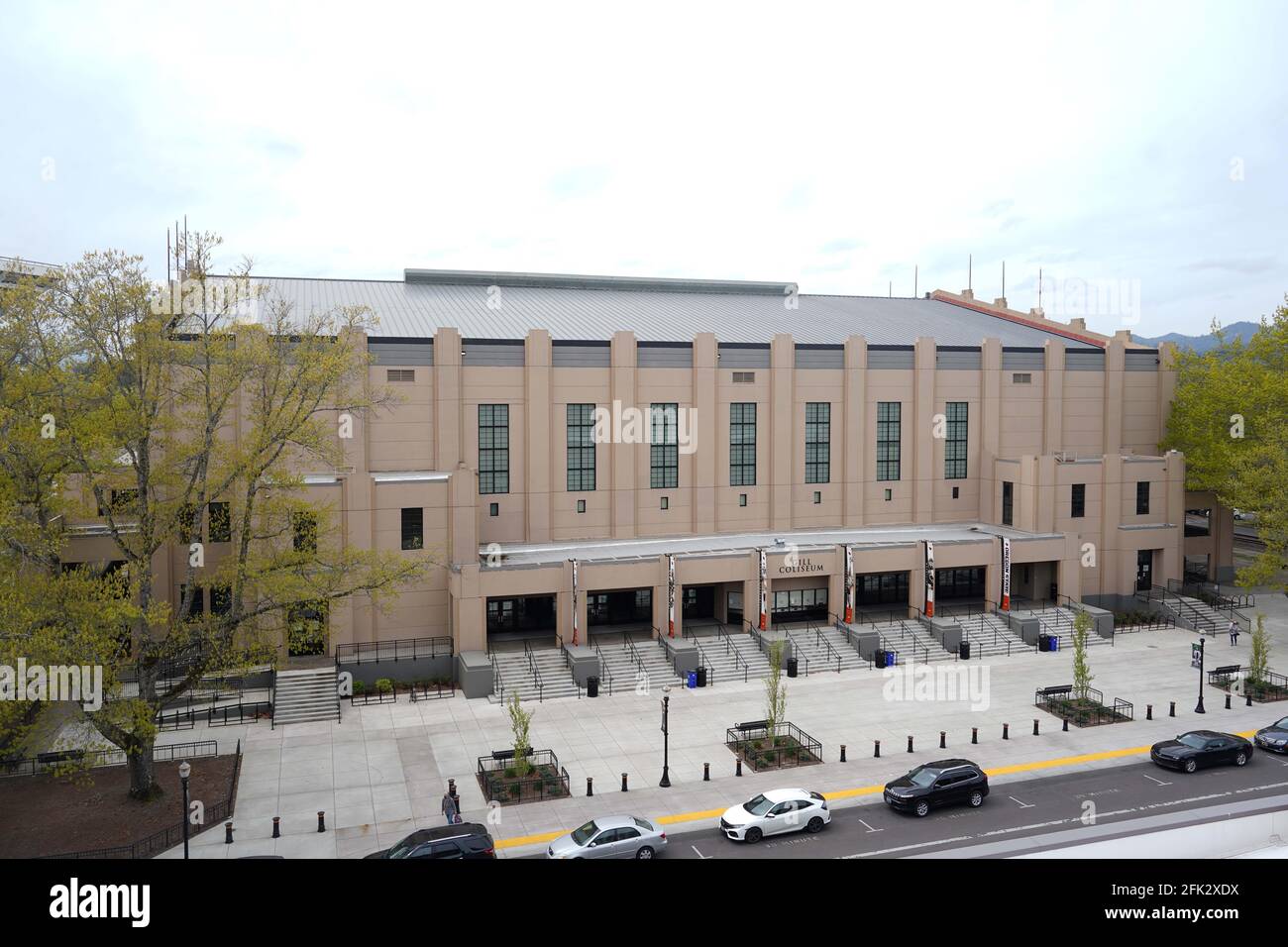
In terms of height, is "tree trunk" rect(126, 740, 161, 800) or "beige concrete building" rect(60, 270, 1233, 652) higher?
"beige concrete building" rect(60, 270, 1233, 652)

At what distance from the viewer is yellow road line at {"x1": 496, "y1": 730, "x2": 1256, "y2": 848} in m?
24.5

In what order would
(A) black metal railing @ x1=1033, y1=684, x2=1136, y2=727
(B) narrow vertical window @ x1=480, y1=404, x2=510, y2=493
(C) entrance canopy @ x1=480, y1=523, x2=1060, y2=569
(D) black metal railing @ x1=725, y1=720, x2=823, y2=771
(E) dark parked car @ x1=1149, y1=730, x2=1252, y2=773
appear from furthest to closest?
(B) narrow vertical window @ x1=480, y1=404, x2=510, y2=493 < (C) entrance canopy @ x1=480, y1=523, x2=1060, y2=569 < (A) black metal railing @ x1=1033, y1=684, x2=1136, y2=727 < (D) black metal railing @ x1=725, y1=720, x2=823, y2=771 < (E) dark parked car @ x1=1149, y1=730, x2=1252, y2=773

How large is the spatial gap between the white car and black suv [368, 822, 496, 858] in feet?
20.8

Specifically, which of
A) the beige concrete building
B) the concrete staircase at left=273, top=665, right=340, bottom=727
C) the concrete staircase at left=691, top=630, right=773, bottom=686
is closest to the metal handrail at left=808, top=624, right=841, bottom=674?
the beige concrete building

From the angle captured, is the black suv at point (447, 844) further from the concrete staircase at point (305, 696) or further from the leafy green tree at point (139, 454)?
the concrete staircase at point (305, 696)

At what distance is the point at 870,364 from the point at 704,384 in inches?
393

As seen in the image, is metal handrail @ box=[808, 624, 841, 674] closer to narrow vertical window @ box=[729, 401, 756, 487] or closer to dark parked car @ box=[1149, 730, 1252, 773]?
narrow vertical window @ box=[729, 401, 756, 487]

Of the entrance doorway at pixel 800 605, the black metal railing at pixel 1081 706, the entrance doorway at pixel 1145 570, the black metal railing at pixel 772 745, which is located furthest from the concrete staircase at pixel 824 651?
the entrance doorway at pixel 1145 570

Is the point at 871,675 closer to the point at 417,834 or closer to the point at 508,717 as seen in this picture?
the point at 508,717

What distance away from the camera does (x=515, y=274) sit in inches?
2338

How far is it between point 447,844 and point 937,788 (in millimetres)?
13568

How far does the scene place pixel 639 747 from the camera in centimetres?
3148
